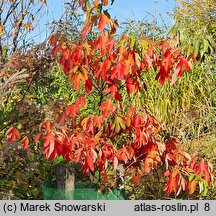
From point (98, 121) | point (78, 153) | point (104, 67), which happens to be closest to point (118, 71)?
point (104, 67)

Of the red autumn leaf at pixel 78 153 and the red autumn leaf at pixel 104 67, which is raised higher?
the red autumn leaf at pixel 104 67

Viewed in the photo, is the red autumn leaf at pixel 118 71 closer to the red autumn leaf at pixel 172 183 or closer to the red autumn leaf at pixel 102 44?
the red autumn leaf at pixel 102 44

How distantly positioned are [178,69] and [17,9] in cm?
480

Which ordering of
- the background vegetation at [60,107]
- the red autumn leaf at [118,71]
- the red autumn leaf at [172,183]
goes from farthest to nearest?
the background vegetation at [60,107]
the red autumn leaf at [172,183]
the red autumn leaf at [118,71]

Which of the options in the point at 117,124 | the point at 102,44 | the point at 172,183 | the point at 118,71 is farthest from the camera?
the point at 172,183

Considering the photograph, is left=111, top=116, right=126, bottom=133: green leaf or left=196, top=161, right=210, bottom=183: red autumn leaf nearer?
left=111, top=116, right=126, bottom=133: green leaf

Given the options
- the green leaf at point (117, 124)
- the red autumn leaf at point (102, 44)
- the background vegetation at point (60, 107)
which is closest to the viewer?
the red autumn leaf at point (102, 44)

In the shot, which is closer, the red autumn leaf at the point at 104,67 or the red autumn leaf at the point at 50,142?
the red autumn leaf at the point at 50,142

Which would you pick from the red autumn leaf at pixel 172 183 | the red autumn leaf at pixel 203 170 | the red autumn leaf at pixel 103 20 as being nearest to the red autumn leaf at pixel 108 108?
the red autumn leaf at pixel 103 20

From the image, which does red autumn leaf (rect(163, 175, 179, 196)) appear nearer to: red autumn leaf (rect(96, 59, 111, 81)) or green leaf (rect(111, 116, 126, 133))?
green leaf (rect(111, 116, 126, 133))

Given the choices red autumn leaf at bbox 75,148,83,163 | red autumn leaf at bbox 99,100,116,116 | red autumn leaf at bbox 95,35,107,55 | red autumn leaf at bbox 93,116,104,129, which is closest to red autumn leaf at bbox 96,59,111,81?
red autumn leaf at bbox 95,35,107,55

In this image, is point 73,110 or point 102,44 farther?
point 73,110

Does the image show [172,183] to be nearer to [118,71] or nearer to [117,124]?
[117,124]

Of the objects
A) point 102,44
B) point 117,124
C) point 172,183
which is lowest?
point 172,183
